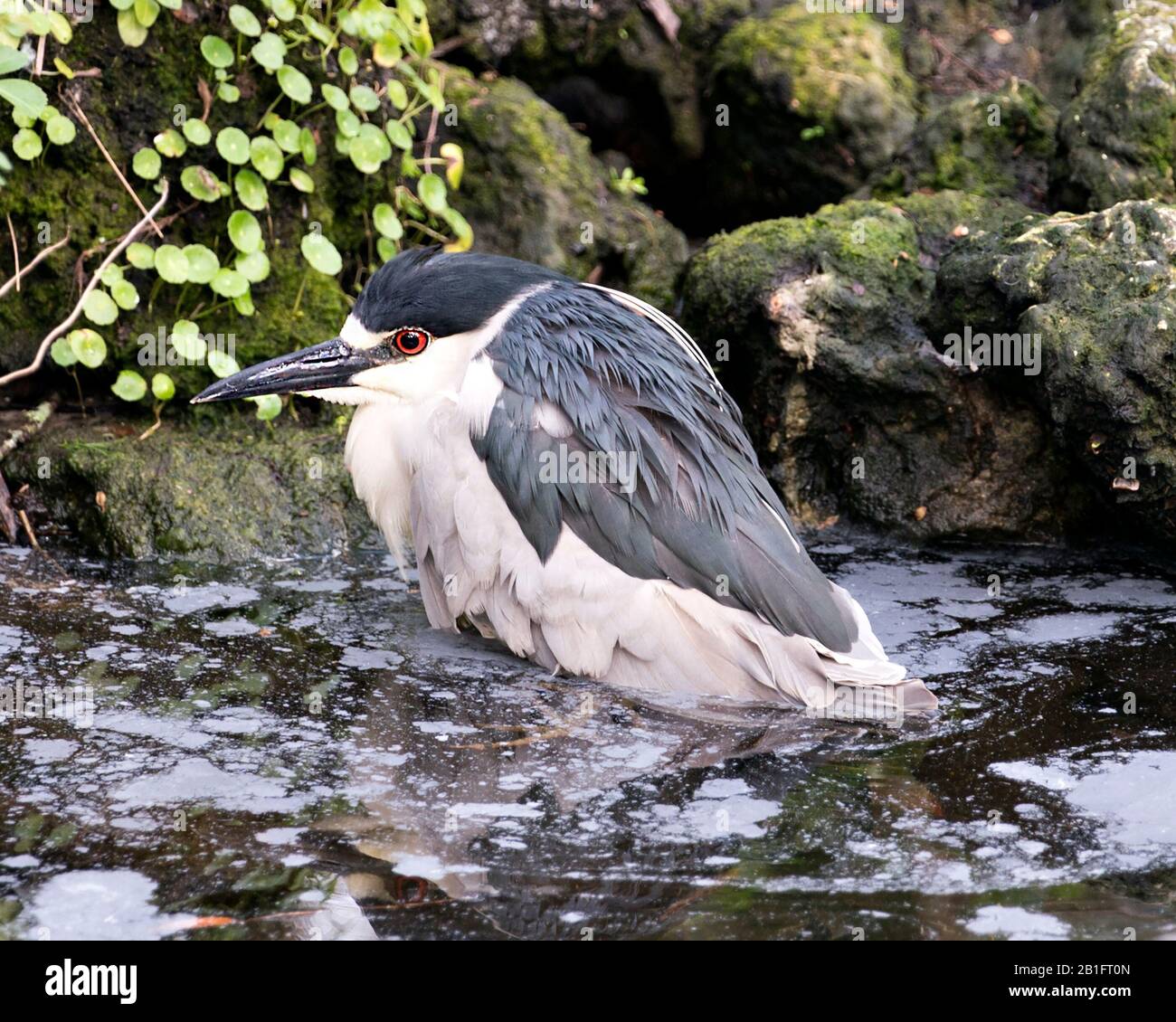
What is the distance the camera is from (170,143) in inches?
197

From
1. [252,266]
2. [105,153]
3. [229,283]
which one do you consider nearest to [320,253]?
[252,266]

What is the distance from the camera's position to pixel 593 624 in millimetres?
3867

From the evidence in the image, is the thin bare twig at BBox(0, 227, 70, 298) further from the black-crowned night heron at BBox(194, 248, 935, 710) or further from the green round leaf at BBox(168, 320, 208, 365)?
the black-crowned night heron at BBox(194, 248, 935, 710)

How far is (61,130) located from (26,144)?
14 centimetres

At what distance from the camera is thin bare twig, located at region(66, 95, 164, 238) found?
16.4ft

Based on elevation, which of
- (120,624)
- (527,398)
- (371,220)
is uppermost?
(371,220)

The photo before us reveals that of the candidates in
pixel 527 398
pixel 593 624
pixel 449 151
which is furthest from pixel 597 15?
pixel 593 624

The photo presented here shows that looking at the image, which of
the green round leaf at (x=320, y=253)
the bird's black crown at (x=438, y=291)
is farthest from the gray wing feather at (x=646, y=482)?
the green round leaf at (x=320, y=253)

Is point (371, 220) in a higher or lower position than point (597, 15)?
lower

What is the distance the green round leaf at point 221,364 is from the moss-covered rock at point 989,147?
3030 millimetres

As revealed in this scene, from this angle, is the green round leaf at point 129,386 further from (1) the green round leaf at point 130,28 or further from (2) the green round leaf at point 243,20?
(2) the green round leaf at point 243,20

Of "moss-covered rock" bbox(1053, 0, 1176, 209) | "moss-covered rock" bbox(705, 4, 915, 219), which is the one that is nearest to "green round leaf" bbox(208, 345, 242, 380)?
"moss-covered rock" bbox(705, 4, 915, 219)

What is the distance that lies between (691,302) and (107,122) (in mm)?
2304
